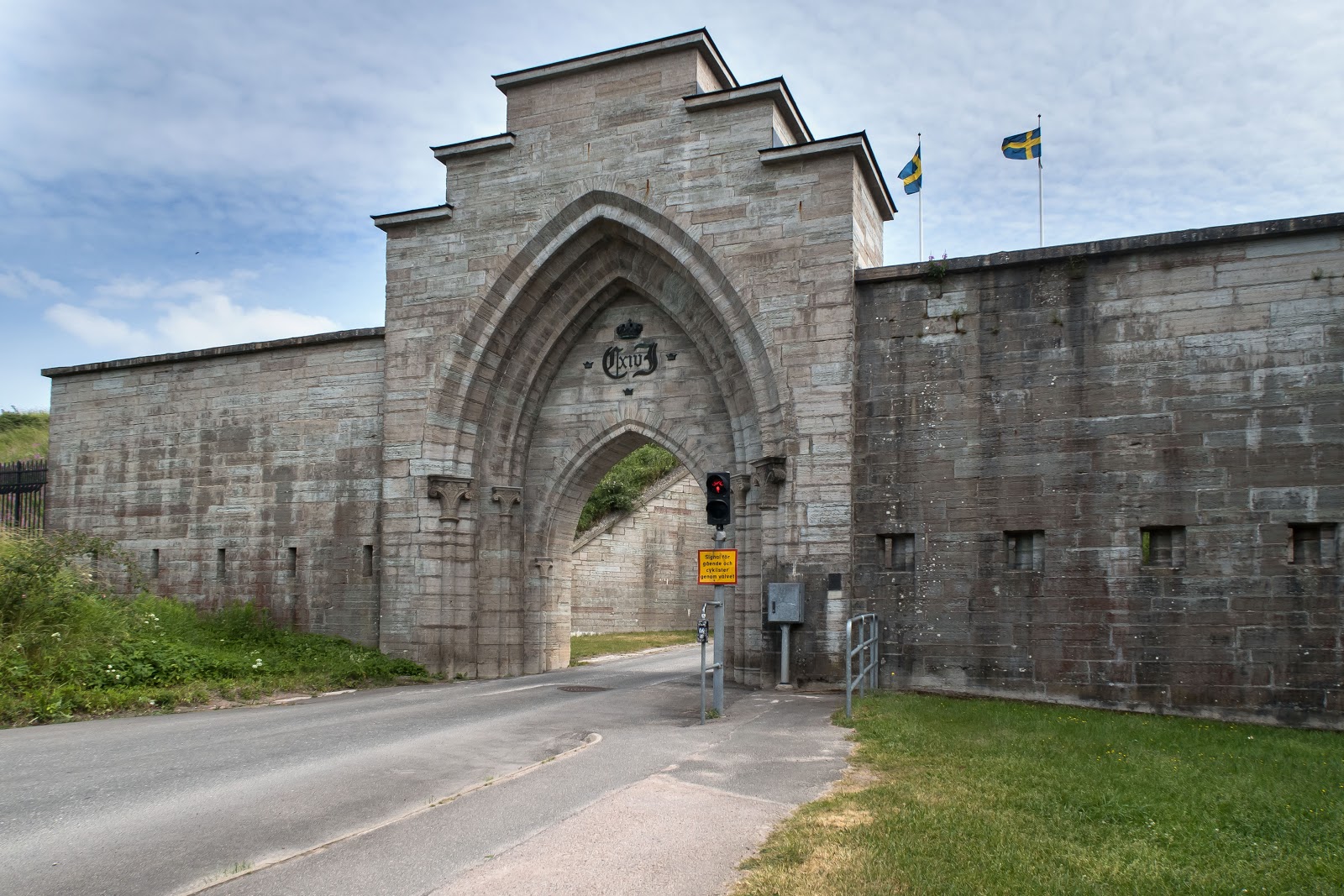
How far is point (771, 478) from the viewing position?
14.2 m

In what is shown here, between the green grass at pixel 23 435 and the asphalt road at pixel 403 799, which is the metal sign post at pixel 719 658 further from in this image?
the green grass at pixel 23 435

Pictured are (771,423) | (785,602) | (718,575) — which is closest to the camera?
(718,575)

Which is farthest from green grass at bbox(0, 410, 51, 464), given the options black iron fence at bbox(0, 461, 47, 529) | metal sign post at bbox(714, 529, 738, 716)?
metal sign post at bbox(714, 529, 738, 716)

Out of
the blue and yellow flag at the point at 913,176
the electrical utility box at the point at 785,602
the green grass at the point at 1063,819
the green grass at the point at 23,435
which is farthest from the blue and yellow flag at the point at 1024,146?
the green grass at the point at 23,435

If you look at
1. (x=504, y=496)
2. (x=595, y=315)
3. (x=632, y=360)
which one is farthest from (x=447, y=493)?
(x=595, y=315)

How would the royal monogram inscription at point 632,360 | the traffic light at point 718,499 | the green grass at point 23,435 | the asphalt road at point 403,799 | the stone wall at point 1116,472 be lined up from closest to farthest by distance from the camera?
the asphalt road at point 403,799, the traffic light at point 718,499, the stone wall at point 1116,472, the royal monogram inscription at point 632,360, the green grass at point 23,435

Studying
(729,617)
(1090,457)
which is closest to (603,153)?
(729,617)

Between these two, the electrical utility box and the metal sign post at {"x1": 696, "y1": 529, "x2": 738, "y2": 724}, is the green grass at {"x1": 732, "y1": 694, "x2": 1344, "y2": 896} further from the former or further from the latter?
the electrical utility box

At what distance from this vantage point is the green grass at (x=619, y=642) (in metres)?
21.4

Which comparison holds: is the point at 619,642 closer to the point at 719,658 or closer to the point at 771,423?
the point at 771,423

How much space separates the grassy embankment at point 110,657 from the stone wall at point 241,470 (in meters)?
1.50

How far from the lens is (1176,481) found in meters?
12.2

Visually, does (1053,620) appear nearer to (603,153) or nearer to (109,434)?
(603,153)

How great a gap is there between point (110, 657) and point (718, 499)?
294 inches
